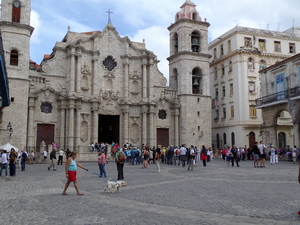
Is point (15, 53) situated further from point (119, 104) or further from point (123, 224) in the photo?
point (123, 224)

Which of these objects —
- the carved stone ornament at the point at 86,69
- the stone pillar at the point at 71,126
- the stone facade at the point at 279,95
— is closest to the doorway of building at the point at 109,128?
the stone pillar at the point at 71,126

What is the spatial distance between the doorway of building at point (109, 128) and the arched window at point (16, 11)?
14.6 m

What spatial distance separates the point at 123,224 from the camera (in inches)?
263

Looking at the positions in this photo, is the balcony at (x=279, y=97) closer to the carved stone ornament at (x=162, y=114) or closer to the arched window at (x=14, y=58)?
the carved stone ornament at (x=162, y=114)

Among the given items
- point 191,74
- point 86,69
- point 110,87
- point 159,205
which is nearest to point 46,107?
point 86,69

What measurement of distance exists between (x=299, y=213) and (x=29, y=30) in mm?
31100

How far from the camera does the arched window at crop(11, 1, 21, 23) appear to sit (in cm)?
3206

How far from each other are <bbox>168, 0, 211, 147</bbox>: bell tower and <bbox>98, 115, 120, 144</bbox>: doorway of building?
7.69 m

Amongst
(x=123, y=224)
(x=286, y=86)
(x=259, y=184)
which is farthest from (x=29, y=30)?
(x=123, y=224)

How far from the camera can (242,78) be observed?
4097 centimetres

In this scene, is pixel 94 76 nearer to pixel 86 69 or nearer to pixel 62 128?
pixel 86 69

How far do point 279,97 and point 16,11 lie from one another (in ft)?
89.0

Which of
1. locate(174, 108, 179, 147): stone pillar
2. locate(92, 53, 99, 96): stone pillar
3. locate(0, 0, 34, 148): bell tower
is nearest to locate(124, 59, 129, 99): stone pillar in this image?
locate(92, 53, 99, 96): stone pillar

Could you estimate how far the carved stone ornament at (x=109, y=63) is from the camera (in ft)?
125
